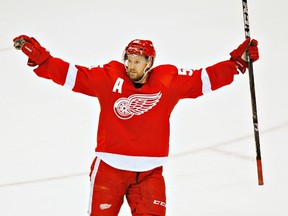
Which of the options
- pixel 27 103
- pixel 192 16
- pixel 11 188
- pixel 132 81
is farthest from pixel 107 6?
pixel 132 81

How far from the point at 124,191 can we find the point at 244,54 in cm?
82

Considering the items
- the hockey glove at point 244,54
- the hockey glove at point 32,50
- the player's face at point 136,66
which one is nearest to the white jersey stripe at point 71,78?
the hockey glove at point 32,50

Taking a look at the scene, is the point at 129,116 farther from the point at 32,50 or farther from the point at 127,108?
the point at 32,50

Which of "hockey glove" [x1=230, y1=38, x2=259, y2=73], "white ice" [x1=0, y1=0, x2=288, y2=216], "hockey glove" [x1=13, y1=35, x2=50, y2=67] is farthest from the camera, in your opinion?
"white ice" [x1=0, y1=0, x2=288, y2=216]

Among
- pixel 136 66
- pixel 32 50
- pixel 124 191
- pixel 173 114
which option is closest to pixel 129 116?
pixel 136 66

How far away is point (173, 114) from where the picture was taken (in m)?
5.07

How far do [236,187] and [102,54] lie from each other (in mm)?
2309

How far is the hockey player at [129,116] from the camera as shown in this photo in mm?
3211

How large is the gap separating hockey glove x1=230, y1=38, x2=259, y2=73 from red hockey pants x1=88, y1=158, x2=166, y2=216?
0.62 metres

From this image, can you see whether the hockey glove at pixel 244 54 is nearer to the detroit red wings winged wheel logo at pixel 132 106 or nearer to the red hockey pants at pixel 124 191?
the detroit red wings winged wheel logo at pixel 132 106

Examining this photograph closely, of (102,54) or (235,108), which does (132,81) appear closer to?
(235,108)

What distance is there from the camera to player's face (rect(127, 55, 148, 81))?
3221mm

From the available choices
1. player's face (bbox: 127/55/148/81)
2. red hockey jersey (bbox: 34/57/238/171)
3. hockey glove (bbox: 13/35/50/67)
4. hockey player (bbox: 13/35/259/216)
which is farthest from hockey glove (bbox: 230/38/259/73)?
hockey glove (bbox: 13/35/50/67)

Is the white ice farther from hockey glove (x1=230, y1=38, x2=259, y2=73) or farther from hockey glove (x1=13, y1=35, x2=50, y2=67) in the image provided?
hockey glove (x1=13, y1=35, x2=50, y2=67)
